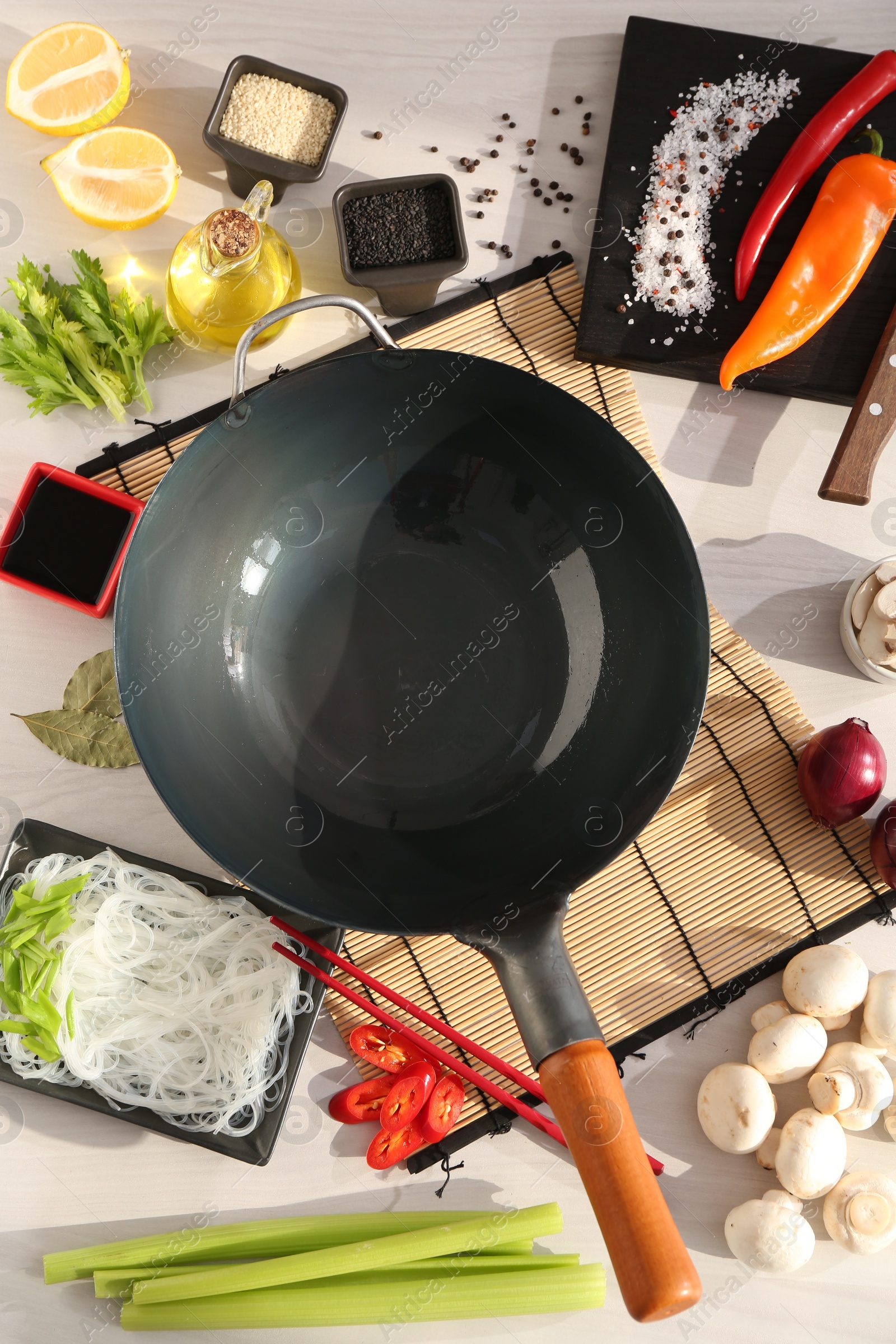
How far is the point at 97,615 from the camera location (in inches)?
42.1

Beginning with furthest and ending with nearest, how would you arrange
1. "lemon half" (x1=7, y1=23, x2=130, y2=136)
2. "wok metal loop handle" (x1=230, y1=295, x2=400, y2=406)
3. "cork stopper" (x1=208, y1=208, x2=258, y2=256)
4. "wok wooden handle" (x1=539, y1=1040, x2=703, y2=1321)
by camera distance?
1. "lemon half" (x1=7, y1=23, x2=130, y2=136)
2. "cork stopper" (x1=208, y1=208, x2=258, y2=256)
3. "wok metal loop handle" (x1=230, y1=295, x2=400, y2=406)
4. "wok wooden handle" (x1=539, y1=1040, x2=703, y2=1321)

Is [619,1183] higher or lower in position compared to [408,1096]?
higher

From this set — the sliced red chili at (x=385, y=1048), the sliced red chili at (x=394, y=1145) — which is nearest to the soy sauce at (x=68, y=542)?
the sliced red chili at (x=385, y=1048)

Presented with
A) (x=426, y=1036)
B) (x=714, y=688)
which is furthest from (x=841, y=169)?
(x=426, y=1036)

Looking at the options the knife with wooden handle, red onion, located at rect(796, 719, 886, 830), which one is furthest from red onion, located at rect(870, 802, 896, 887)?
the knife with wooden handle

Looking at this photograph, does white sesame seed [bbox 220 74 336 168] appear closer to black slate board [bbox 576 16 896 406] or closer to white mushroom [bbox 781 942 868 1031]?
black slate board [bbox 576 16 896 406]

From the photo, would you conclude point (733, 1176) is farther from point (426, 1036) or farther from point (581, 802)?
point (581, 802)

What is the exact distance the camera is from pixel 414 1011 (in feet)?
3.33

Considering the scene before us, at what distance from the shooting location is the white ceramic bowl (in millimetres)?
1124

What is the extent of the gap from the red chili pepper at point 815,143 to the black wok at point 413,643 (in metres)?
0.45

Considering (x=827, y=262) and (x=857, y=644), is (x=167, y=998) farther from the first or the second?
(x=827, y=262)

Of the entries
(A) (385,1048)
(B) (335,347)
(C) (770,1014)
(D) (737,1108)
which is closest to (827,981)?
(C) (770,1014)

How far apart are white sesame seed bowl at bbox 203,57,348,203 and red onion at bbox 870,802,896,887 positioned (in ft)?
3.44

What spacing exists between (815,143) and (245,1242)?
152 cm
